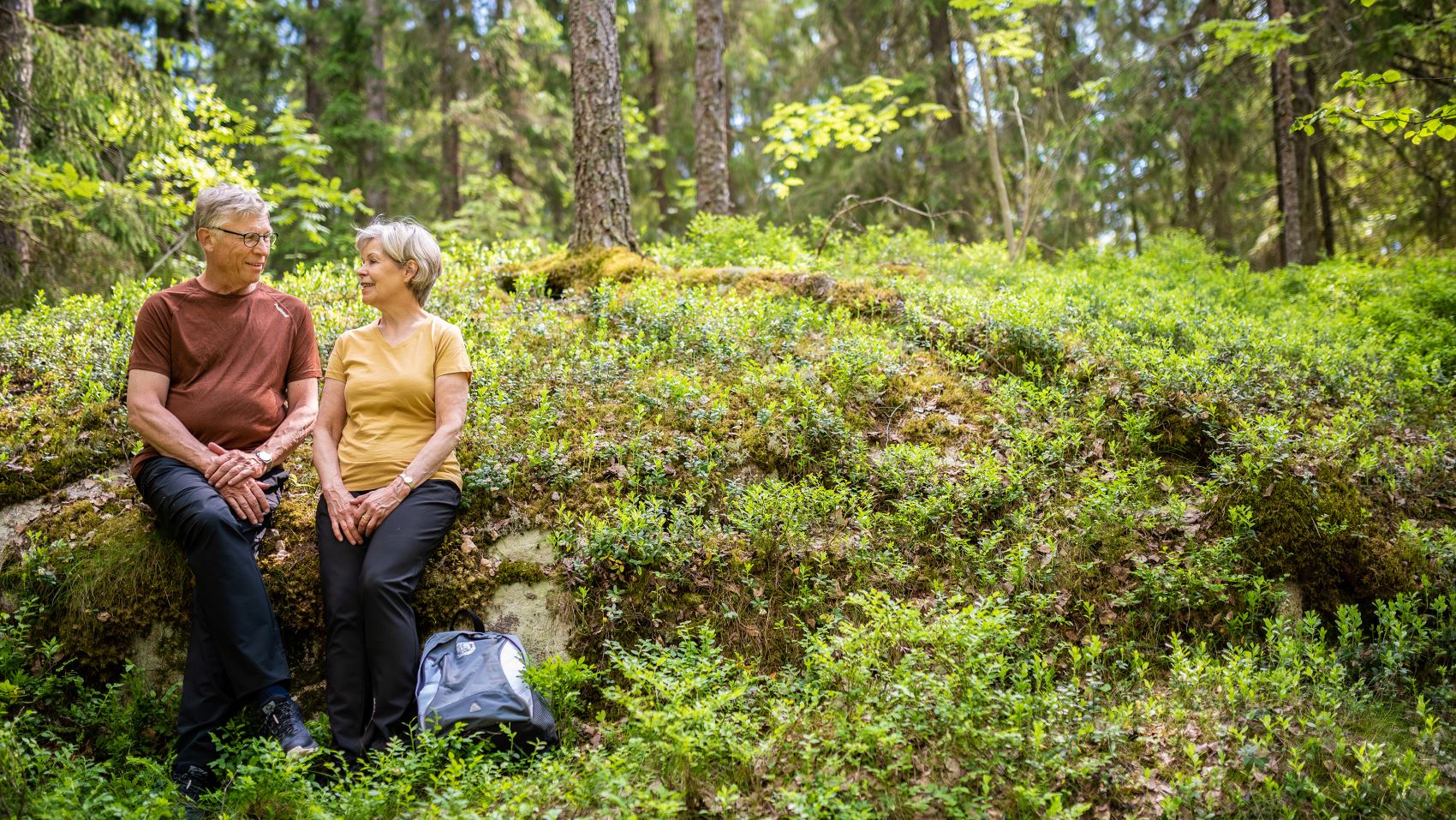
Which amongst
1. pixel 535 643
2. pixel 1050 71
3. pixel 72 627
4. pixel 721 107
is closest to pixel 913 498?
pixel 535 643

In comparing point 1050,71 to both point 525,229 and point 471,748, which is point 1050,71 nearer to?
point 525,229

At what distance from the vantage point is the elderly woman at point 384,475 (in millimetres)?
3707

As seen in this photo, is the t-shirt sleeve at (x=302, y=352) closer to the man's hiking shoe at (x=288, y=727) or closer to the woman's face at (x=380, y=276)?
the woman's face at (x=380, y=276)

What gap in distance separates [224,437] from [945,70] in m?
14.0

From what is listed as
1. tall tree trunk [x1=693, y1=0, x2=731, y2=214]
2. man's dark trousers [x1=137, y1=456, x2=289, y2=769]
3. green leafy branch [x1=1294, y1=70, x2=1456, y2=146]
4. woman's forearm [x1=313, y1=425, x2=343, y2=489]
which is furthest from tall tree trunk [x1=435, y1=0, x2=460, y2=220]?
green leafy branch [x1=1294, y1=70, x2=1456, y2=146]

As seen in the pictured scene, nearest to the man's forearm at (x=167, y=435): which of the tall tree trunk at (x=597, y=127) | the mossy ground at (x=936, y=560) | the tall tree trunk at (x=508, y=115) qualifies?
the mossy ground at (x=936, y=560)

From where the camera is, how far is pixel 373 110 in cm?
1573

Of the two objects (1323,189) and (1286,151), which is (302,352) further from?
(1323,189)

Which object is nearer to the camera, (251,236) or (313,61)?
(251,236)

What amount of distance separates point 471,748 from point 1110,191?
13.8 meters

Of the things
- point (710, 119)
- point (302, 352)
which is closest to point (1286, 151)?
point (710, 119)

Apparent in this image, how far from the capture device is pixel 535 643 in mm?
4250

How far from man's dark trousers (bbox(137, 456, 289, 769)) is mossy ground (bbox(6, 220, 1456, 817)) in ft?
0.73

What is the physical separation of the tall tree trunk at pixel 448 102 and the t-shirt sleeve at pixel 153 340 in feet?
45.8
